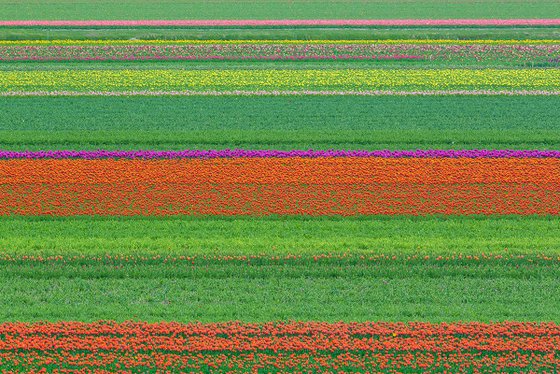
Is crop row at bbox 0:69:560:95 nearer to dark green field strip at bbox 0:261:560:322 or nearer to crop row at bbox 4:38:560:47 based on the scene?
crop row at bbox 4:38:560:47

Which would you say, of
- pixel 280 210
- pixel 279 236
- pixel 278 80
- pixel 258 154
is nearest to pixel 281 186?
pixel 280 210

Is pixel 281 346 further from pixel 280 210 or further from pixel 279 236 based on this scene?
pixel 280 210

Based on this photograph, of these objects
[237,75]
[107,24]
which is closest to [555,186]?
[237,75]

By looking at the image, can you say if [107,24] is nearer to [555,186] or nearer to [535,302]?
[555,186]

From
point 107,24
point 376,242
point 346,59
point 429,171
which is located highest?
point 107,24

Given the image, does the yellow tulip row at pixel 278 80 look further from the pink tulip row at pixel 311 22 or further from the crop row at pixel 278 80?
the pink tulip row at pixel 311 22
